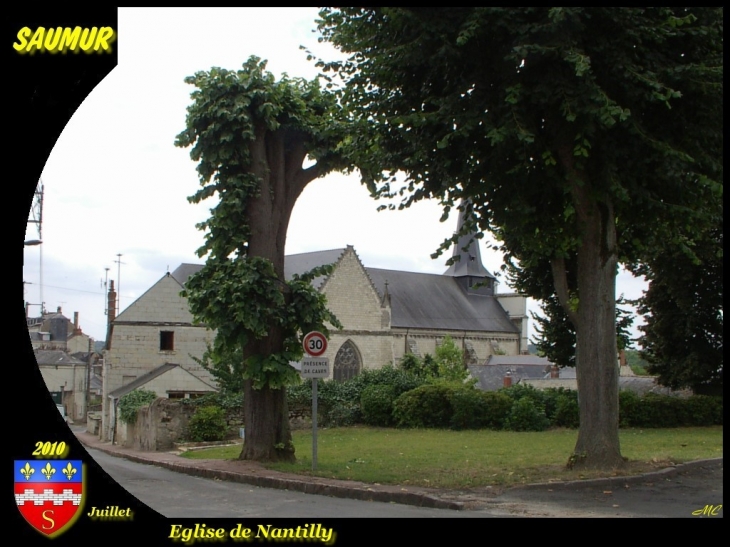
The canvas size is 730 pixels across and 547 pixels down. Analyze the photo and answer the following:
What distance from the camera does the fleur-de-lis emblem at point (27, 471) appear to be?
23.1 ft

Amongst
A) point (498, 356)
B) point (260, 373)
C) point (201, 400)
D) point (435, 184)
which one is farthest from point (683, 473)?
point (498, 356)

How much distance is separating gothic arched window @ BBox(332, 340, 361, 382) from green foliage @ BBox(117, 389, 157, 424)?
29491 millimetres

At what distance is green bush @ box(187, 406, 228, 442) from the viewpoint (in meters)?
26.8

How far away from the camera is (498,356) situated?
3152 inches

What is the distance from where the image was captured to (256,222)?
1612cm

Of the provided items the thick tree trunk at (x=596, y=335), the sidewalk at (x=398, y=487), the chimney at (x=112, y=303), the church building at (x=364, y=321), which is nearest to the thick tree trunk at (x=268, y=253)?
the sidewalk at (x=398, y=487)

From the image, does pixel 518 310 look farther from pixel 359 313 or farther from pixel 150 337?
pixel 150 337

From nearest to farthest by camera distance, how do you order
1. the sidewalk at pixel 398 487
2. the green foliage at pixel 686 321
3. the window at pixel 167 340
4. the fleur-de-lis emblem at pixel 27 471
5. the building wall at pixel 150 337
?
the fleur-de-lis emblem at pixel 27 471, the sidewalk at pixel 398 487, the green foliage at pixel 686 321, the building wall at pixel 150 337, the window at pixel 167 340

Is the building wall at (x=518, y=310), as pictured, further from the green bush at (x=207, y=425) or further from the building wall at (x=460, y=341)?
the green bush at (x=207, y=425)

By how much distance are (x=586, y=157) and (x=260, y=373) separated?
7.29 meters

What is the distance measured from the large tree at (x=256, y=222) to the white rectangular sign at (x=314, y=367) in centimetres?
79

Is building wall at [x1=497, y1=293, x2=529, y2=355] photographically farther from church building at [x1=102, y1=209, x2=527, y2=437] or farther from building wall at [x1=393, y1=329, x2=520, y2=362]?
building wall at [x1=393, y1=329, x2=520, y2=362]

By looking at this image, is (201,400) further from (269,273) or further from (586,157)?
(586,157)

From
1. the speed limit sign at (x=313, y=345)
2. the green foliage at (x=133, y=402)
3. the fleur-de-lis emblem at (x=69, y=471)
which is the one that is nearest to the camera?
the fleur-de-lis emblem at (x=69, y=471)
